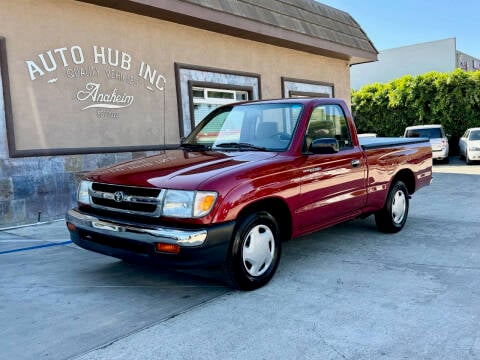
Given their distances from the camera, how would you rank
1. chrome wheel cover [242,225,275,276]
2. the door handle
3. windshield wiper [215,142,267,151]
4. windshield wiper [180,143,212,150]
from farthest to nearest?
the door handle → windshield wiper [180,143,212,150] → windshield wiper [215,142,267,151] → chrome wheel cover [242,225,275,276]

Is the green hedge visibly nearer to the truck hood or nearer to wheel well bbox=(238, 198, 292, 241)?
wheel well bbox=(238, 198, 292, 241)

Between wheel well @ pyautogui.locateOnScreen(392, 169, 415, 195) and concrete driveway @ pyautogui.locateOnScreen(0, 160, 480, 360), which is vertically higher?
wheel well @ pyautogui.locateOnScreen(392, 169, 415, 195)

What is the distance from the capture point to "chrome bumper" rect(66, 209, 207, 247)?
3574 millimetres

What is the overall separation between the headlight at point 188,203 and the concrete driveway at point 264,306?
675 mm

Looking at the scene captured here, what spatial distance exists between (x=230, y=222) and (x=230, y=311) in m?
0.72

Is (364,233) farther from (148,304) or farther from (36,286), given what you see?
(36,286)

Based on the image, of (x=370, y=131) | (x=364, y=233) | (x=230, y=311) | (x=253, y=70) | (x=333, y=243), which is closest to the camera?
(x=230, y=311)

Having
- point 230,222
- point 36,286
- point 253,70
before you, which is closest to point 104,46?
point 253,70

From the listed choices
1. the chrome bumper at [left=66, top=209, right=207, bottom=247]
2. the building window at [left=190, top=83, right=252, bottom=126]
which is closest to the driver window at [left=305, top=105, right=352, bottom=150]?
the chrome bumper at [left=66, top=209, right=207, bottom=247]

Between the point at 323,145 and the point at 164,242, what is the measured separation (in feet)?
6.27

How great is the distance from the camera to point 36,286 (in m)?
4.32

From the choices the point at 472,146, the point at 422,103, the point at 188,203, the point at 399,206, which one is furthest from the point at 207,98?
the point at 422,103

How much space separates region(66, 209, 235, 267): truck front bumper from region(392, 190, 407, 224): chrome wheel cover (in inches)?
130

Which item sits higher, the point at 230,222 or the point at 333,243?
the point at 230,222
